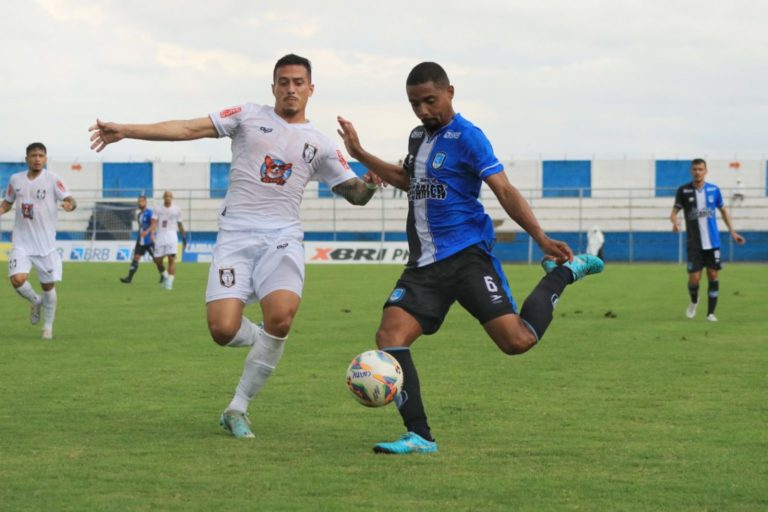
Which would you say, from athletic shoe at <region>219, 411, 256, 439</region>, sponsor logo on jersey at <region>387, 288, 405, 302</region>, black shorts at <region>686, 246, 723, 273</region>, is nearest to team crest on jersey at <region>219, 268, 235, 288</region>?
athletic shoe at <region>219, 411, 256, 439</region>

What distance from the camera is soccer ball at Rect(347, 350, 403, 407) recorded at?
279 inches

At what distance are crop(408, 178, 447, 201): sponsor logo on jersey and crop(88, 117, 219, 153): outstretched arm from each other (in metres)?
1.58

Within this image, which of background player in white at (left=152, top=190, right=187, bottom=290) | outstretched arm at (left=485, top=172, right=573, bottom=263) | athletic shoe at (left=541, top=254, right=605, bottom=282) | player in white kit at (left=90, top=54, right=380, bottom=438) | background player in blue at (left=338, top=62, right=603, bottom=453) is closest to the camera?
outstretched arm at (left=485, top=172, right=573, bottom=263)

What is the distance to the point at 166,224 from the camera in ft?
97.3

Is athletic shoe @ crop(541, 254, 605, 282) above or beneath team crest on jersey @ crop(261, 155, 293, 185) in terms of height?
beneath

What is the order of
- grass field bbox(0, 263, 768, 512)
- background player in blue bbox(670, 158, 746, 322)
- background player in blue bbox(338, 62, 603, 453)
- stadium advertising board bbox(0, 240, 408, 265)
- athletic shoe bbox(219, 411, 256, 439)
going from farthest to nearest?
stadium advertising board bbox(0, 240, 408, 265)
background player in blue bbox(670, 158, 746, 322)
athletic shoe bbox(219, 411, 256, 439)
background player in blue bbox(338, 62, 603, 453)
grass field bbox(0, 263, 768, 512)

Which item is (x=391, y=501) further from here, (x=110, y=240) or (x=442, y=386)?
(x=110, y=240)

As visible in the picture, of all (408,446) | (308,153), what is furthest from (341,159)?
(408,446)

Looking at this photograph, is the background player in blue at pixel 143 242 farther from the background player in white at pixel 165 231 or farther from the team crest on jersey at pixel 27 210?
the team crest on jersey at pixel 27 210

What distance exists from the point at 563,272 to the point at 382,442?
71.7 inches

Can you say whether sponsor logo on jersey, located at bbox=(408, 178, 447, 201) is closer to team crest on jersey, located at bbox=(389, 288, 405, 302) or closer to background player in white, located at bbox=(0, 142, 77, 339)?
team crest on jersey, located at bbox=(389, 288, 405, 302)

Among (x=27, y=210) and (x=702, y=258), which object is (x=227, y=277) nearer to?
(x=27, y=210)

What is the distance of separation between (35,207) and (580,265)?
842cm

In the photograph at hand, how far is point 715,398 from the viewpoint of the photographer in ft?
31.9
